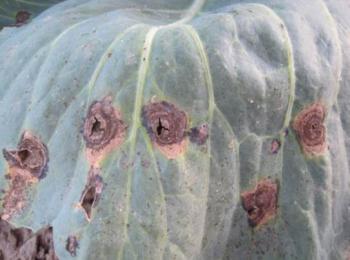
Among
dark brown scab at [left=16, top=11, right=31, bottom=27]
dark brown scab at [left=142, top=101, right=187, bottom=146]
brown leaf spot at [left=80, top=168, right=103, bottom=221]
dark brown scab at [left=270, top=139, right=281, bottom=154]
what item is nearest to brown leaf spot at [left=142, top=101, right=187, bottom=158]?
dark brown scab at [left=142, top=101, right=187, bottom=146]

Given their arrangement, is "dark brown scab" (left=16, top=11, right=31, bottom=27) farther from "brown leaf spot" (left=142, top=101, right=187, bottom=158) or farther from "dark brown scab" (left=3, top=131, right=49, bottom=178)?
"brown leaf spot" (left=142, top=101, right=187, bottom=158)

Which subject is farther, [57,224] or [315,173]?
[315,173]

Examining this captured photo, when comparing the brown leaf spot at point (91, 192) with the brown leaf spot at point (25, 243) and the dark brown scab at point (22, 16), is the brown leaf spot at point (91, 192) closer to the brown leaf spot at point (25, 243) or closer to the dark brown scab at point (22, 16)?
the brown leaf spot at point (25, 243)

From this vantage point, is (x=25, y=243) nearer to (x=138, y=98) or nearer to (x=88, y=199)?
(x=88, y=199)

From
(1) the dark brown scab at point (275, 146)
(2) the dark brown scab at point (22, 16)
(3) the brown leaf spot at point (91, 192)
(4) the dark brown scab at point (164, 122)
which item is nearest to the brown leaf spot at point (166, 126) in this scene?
(4) the dark brown scab at point (164, 122)

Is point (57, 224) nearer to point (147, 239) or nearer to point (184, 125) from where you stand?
point (147, 239)

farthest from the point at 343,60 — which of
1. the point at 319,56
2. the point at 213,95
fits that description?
the point at 213,95

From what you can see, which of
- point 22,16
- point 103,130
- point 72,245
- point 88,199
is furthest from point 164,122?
point 22,16
